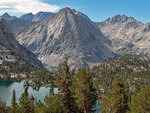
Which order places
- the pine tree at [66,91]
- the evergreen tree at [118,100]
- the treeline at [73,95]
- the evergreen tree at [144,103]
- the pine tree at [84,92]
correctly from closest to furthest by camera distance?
the pine tree at [84,92] < the treeline at [73,95] < the pine tree at [66,91] < the evergreen tree at [144,103] < the evergreen tree at [118,100]

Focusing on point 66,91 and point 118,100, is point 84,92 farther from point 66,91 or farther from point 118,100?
point 118,100

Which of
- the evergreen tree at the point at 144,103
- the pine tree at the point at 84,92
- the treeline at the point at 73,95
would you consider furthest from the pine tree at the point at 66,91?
the evergreen tree at the point at 144,103

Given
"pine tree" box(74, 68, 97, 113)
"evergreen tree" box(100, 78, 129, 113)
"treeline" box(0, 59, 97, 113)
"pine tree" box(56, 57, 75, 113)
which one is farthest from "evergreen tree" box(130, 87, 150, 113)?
"pine tree" box(56, 57, 75, 113)

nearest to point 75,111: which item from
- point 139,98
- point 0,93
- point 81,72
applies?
point 81,72

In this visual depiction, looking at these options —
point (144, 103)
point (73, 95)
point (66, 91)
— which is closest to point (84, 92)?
point (73, 95)

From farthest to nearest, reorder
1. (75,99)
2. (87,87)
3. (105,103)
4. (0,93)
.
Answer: (0,93)
(105,103)
(75,99)
(87,87)

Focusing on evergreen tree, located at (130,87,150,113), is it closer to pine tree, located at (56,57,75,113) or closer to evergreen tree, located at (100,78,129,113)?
evergreen tree, located at (100,78,129,113)

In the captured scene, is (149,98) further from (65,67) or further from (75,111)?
(65,67)

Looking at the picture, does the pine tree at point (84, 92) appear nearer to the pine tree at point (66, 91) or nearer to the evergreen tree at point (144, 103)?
the pine tree at point (66, 91)
